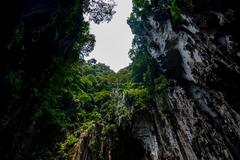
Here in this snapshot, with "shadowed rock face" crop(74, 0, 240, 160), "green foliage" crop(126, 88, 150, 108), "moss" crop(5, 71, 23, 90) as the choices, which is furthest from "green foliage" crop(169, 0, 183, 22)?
"moss" crop(5, 71, 23, 90)

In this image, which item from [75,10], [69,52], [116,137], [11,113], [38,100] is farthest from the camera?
[116,137]

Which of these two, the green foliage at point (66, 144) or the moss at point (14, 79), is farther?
the green foliage at point (66, 144)

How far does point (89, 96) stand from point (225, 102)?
560 inches

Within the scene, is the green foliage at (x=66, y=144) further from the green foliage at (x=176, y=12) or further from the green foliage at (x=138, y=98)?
the green foliage at (x=176, y=12)

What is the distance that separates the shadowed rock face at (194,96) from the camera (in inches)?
502

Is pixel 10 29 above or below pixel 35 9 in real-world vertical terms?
below

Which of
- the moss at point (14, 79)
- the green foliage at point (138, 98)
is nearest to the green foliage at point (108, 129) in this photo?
the green foliage at point (138, 98)

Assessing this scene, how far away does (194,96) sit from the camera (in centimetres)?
1477

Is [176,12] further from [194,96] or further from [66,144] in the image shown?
[66,144]

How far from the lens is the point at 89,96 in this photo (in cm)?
2414

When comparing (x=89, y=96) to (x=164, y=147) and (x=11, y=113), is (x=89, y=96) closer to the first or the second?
(x=164, y=147)

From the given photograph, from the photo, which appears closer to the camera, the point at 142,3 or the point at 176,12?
the point at 176,12

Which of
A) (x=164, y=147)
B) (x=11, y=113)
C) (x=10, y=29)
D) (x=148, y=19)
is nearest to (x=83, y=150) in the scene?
(x=164, y=147)

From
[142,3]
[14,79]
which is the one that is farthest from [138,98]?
[14,79]
